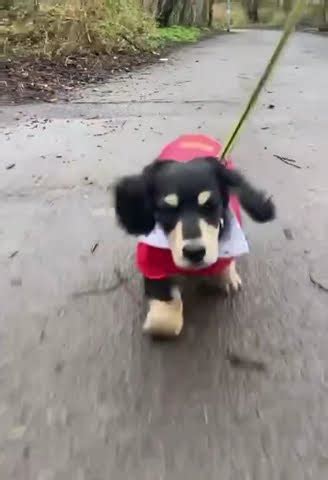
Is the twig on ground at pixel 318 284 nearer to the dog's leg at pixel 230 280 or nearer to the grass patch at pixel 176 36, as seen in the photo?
the dog's leg at pixel 230 280

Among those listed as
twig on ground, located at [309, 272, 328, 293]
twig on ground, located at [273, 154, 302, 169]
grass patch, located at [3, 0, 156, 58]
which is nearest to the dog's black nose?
twig on ground, located at [309, 272, 328, 293]

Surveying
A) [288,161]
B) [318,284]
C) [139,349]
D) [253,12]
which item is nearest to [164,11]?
[288,161]

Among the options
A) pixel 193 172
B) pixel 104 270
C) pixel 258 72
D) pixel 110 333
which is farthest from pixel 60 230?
pixel 258 72

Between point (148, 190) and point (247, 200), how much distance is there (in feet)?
0.94

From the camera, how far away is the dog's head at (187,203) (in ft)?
6.34

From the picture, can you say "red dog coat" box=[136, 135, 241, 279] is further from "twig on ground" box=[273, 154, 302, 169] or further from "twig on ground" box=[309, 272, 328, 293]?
"twig on ground" box=[273, 154, 302, 169]

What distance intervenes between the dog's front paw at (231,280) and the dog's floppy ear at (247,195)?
1.13 feet

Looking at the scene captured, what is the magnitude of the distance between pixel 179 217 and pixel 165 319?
0.35 meters

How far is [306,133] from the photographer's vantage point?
5.13 m

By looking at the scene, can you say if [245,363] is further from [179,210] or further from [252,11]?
[252,11]

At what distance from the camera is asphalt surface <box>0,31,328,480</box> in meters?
1.68

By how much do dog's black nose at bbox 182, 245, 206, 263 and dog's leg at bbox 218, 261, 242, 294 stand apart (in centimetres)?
50

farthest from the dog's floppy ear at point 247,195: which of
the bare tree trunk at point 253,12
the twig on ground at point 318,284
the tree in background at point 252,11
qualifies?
the bare tree trunk at point 253,12

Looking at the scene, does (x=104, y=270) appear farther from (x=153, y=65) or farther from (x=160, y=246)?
(x=153, y=65)
